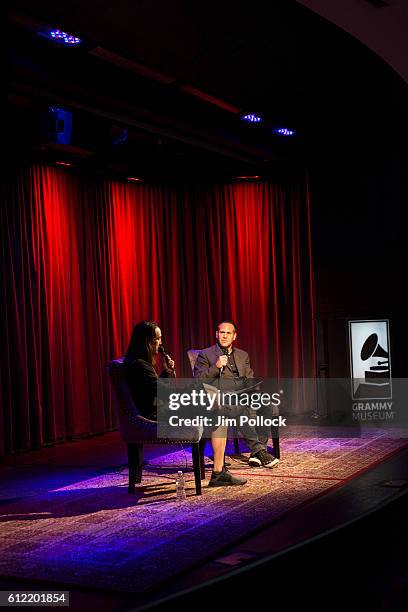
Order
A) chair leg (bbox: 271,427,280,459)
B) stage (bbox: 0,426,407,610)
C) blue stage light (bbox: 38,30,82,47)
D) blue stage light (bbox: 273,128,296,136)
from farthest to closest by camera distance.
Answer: blue stage light (bbox: 273,128,296,136)
chair leg (bbox: 271,427,280,459)
blue stage light (bbox: 38,30,82,47)
stage (bbox: 0,426,407,610)

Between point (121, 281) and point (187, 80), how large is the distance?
307 centimetres

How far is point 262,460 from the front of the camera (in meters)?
5.66

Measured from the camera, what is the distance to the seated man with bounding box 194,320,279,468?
5.70 metres

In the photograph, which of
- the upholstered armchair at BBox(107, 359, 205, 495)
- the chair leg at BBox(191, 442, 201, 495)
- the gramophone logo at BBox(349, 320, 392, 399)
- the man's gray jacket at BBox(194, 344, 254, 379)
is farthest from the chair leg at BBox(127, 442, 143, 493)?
the gramophone logo at BBox(349, 320, 392, 399)

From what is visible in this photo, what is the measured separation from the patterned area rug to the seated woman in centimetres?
15

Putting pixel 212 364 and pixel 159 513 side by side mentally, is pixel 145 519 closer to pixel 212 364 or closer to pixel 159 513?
pixel 159 513

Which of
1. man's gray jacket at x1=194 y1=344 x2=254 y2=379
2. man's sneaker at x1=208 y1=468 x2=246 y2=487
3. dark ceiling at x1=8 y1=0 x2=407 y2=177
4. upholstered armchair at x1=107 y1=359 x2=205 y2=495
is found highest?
dark ceiling at x1=8 y1=0 x2=407 y2=177

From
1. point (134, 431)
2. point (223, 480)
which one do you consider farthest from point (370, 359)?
point (134, 431)

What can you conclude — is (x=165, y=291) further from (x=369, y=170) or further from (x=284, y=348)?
(x=369, y=170)

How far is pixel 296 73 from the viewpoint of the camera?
19.1 ft

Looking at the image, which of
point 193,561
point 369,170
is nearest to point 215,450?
point 193,561

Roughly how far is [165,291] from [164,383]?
3901 mm

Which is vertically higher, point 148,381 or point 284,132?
point 284,132

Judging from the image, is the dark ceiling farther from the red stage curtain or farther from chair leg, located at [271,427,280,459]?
chair leg, located at [271,427,280,459]
